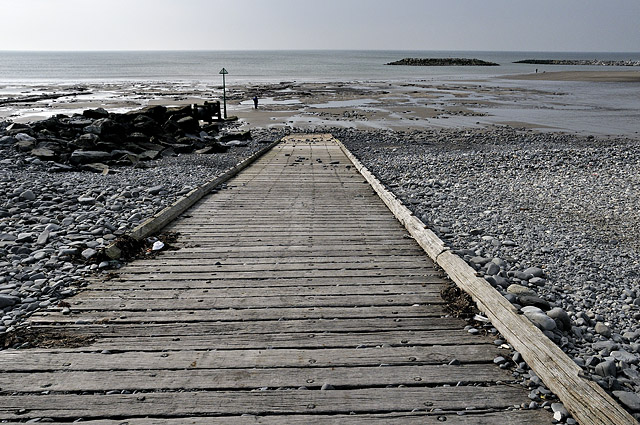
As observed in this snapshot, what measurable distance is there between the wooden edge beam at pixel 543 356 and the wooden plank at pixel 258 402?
0.86ft

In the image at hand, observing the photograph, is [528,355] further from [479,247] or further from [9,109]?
[9,109]

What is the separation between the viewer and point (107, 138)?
1523 centimetres

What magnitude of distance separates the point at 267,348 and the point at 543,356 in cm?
187

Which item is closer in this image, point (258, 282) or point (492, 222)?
point (258, 282)

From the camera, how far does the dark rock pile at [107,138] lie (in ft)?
44.1

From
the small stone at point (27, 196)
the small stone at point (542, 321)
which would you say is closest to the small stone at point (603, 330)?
the small stone at point (542, 321)

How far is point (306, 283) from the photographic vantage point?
461 cm

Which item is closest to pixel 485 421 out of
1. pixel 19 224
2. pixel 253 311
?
pixel 253 311

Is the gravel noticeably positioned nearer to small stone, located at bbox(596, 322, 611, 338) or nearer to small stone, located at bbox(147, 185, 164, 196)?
small stone, located at bbox(147, 185, 164, 196)

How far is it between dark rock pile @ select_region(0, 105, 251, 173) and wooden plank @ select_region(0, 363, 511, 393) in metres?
10.5

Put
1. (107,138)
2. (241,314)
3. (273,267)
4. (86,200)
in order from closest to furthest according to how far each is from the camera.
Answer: (241,314) → (273,267) → (86,200) → (107,138)

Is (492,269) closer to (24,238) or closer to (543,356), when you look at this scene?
(543,356)

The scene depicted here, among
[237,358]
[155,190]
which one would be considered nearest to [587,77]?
[155,190]

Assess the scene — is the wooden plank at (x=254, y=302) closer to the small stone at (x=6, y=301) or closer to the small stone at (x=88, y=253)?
the small stone at (x=6, y=301)
